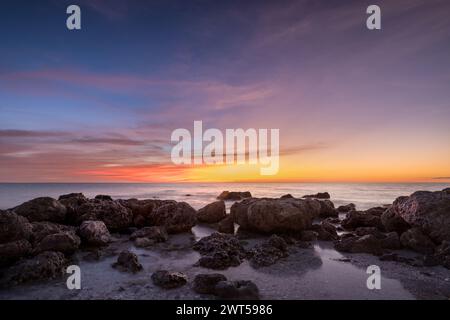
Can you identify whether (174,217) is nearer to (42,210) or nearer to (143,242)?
(143,242)

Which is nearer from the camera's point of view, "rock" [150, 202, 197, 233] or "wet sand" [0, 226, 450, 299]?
"wet sand" [0, 226, 450, 299]

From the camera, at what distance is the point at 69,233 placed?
35.4ft

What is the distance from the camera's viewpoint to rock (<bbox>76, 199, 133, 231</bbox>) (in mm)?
14812

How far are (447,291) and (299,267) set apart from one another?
3.87m

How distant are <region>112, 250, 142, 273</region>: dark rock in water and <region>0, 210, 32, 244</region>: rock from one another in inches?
146

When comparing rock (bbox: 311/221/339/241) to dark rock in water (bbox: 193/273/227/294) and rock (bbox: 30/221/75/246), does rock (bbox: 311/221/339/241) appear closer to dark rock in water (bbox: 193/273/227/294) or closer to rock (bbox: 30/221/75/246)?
dark rock in water (bbox: 193/273/227/294)

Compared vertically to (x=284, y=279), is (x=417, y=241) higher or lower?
higher

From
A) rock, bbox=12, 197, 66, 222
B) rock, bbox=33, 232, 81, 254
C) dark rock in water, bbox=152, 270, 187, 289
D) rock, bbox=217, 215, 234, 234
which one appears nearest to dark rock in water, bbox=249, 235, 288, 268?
dark rock in water, bbox=152, 270, 187, 289

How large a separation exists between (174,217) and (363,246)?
9035mm

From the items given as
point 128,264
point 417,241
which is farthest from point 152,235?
point 417,241

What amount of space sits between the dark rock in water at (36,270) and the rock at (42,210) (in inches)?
211

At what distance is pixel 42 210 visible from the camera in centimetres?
1390

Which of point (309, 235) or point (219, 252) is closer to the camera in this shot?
point (219, 252)
